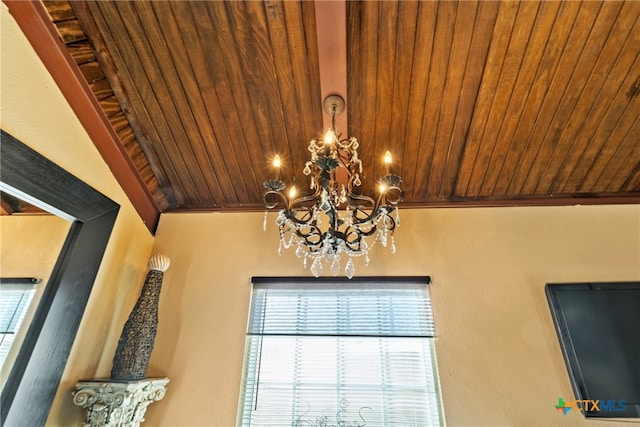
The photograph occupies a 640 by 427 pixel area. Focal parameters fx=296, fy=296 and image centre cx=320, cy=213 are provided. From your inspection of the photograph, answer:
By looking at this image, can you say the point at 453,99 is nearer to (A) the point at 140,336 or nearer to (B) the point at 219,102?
(B) the point at 219,102

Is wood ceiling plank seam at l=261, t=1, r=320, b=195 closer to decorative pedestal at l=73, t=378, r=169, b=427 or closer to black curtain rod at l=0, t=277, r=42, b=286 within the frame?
black curtain rod at l=0, t=277, r=42, b=286

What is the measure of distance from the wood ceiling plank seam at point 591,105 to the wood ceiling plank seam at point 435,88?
2.88ft

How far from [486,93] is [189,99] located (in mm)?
2003

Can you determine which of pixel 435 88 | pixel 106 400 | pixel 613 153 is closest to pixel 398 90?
pixel 435 88

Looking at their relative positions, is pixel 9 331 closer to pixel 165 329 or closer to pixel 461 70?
pixel 165 329

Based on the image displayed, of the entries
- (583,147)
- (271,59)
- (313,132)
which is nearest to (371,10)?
(271,59)

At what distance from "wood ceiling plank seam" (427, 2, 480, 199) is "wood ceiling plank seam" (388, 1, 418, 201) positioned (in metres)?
0.24

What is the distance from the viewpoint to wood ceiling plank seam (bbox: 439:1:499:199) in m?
1.68

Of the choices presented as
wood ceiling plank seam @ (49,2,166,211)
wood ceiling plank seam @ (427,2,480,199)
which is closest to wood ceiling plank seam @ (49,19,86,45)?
wood ceiling plank seam @ (49,2,166,211)

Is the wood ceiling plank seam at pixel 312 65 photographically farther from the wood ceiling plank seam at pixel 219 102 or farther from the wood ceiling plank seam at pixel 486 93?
the wood ceiling plank seam at pixel 486 93

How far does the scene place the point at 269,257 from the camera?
244 centimetres

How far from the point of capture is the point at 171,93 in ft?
6.66

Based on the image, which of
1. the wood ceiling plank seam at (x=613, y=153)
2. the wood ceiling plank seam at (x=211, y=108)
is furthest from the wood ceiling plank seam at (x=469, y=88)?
the wood ceiling plank seam at (x=211, y=108)

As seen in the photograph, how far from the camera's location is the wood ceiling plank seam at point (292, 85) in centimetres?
173
